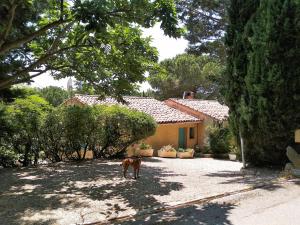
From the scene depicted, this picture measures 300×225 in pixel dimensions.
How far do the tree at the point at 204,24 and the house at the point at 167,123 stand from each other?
7529 mm

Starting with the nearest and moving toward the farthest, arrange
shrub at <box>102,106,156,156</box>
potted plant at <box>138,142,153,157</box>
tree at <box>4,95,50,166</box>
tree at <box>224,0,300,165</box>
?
tree at <box>224,0,300,165</box> < tree at <box>4,95,50,166</box> < shrub at <box>102,106,156,156</box> < potted plant at <box>138,142,153,157</box>

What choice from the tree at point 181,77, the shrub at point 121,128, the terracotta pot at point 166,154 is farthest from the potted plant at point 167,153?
the tree at point 181,77

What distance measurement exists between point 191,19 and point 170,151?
29.5 feet

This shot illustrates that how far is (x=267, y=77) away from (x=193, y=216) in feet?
20.1

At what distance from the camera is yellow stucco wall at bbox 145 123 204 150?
2822 cm

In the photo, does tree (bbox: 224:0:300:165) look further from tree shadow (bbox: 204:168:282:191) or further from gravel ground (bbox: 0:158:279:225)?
gravel ground (bbox: 0:158:279:225)

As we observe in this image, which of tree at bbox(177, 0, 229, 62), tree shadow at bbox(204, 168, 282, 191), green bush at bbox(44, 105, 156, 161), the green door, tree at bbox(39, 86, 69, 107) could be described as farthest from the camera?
tree at bbox(39, 86, 69, 107)

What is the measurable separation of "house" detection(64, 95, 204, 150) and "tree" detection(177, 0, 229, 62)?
24.7ft

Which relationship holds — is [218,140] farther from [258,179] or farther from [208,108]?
[258,179]

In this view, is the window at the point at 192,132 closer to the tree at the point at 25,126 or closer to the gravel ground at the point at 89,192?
the tree at the point at 25,126

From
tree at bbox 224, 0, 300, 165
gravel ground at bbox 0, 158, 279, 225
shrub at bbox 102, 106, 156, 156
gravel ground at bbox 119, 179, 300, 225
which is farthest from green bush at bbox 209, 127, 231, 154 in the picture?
gravel ground at bbox 119, 179, 300, 225

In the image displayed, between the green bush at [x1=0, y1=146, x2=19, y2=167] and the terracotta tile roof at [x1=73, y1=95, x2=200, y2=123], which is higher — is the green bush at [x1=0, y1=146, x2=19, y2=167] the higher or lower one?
the lower one

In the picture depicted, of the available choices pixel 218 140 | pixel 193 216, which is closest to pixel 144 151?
pixel 218 140

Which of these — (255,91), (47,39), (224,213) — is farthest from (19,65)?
(224,213)
